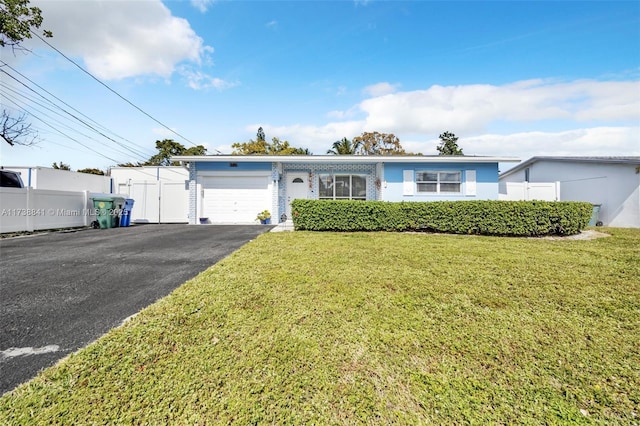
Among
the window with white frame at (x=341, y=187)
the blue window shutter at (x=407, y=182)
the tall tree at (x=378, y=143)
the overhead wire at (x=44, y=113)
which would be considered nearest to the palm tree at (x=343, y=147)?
the tall tree at (x=378, y=143)

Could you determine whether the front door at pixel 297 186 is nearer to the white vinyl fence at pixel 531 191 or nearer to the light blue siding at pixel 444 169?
the light blue siding at pixel 444 169

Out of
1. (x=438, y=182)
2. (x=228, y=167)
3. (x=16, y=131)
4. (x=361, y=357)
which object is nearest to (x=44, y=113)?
(x=16, y=131)

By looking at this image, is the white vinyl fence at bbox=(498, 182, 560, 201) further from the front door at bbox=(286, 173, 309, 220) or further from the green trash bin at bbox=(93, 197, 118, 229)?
the green trash bin at bbox=(93, 197, 118, 229)

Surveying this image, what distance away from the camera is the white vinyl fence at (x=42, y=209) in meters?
8.28

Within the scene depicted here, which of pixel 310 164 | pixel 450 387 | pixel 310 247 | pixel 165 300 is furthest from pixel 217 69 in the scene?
pixel 450 387

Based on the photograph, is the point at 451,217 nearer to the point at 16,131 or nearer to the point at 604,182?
the point at 604,182

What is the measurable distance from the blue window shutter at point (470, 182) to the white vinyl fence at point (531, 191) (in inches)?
79.0

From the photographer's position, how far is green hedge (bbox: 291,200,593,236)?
26.0ft

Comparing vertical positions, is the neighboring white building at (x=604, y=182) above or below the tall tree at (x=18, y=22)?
below

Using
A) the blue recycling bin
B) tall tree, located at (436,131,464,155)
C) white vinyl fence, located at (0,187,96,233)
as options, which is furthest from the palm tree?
white vinyl fence, located at (0,187,96,233)

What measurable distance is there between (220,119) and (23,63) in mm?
8237

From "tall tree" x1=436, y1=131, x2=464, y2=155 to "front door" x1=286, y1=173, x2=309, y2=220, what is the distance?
1050 inches

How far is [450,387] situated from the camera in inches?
70.4

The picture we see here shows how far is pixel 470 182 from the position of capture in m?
12.1
